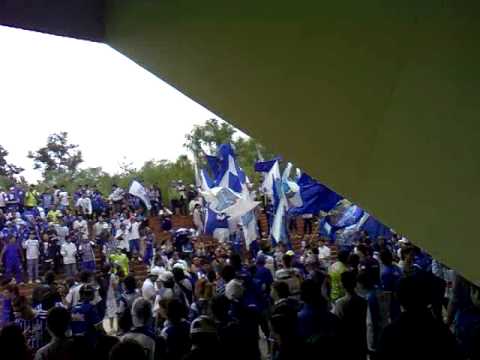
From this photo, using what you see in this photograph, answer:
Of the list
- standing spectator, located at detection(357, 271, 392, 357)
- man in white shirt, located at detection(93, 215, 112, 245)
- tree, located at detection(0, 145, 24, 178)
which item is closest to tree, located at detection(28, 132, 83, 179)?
tree, located at detection(0, 145, 24, 178)

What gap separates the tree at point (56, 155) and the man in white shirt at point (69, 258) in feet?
126

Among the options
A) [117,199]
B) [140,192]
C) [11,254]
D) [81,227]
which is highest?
[140,192]

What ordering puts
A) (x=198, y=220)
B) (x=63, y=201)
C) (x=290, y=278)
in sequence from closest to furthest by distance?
(x=290, y=278)
(x=198, y=220)
(x=63, y=201)

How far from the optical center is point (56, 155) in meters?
53.2

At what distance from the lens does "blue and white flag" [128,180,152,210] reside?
69.3ft

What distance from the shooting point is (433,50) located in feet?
7.20

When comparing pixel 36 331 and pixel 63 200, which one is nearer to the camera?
pixel 36 331

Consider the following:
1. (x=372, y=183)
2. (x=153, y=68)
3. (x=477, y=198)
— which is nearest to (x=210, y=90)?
(x=153, y=68)

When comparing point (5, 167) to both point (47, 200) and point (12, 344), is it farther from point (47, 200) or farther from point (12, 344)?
point (12, 344)

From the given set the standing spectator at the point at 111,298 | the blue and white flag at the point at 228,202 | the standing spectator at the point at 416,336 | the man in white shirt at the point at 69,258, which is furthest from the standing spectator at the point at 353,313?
the man in white shirt at the point at 69,258

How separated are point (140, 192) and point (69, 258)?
7.41 m

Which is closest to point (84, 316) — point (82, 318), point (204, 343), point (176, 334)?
point (82, 318)

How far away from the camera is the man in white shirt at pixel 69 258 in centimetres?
1403

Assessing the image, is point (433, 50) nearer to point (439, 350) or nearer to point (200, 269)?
point (439, 350)
